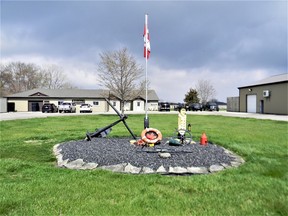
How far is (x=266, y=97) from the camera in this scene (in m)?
35.0

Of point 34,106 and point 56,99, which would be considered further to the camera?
point 56,99

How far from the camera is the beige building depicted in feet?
104

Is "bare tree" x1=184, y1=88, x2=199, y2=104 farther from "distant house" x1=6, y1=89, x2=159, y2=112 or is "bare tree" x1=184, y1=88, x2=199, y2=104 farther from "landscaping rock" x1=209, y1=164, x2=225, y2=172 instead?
"landscaping rock" x1=209, y1=164, x2=225, y2=172

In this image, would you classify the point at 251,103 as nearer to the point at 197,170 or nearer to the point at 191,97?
the point at 191,97

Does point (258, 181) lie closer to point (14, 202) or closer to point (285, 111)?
point (14, 202)

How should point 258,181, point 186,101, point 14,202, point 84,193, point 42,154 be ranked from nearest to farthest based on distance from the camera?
1. point 14,202
2. point 84,193
3. point 258,181
4. point 42,154
5. point 186,101

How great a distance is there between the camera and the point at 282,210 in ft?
11.0

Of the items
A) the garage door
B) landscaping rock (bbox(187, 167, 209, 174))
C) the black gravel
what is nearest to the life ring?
the black gravel

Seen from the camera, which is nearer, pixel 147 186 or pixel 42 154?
pixel 147 186

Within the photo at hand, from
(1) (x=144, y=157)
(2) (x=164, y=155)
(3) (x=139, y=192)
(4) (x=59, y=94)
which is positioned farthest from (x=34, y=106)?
(3) (x=139, y=192)

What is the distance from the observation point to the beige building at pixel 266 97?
104ft

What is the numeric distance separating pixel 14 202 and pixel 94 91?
2053 inches

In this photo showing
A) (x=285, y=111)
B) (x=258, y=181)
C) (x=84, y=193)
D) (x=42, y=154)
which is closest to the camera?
(x=84, y=193)

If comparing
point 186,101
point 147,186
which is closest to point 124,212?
point 147,186
